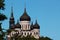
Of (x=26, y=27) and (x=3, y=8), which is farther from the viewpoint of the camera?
(x=26, y=27)

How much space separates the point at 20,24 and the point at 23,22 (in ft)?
5.12

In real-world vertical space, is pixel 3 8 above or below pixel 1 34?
above

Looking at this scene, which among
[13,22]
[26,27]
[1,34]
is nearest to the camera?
[1,34]

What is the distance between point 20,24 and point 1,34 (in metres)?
98.3

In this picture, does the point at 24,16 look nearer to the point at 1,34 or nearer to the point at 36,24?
the point at 36,24

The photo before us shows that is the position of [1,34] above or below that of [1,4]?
below

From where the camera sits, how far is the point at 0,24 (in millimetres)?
13875

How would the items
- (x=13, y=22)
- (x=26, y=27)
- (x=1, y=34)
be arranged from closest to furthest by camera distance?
(x=1, y=34)
(x=26, y=27)
(x=13, y=22)

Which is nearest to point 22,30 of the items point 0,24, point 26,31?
point 26,31

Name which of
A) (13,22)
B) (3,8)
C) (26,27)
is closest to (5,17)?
(3,8)

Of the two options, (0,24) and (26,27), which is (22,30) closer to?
(26,27)

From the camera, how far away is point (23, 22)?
111m

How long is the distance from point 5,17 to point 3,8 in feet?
1.10

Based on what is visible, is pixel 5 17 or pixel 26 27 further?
pixel 26 27
